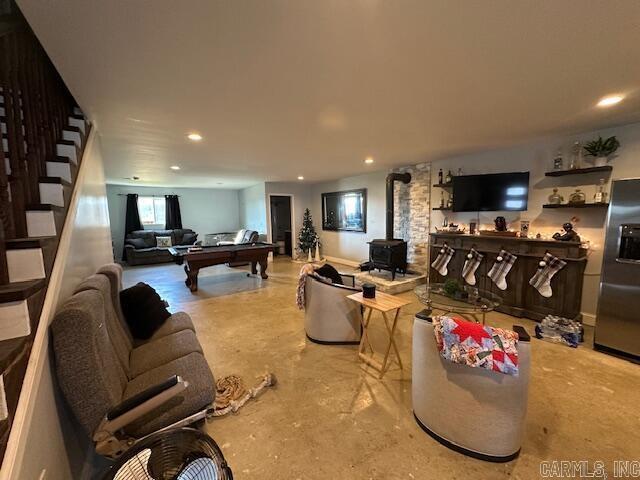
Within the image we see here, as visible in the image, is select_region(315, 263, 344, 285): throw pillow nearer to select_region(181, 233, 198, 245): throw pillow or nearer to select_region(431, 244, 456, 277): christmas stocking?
select_region(431, 244, 456, 277): christmas stocking

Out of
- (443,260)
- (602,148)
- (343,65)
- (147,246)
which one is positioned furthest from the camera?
(147,246)

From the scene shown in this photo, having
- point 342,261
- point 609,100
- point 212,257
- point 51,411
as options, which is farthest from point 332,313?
point 342,261

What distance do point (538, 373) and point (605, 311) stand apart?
1057mm

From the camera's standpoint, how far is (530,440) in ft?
5.69

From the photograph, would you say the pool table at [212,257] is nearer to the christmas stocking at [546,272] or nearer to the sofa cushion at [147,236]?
the sofa cushion at [147,236]

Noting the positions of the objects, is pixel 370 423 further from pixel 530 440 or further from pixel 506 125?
pixel 506 125

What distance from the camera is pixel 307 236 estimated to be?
7.72 metres

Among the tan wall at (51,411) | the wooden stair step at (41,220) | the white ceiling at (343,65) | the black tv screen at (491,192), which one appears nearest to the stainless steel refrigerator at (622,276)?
the white ceiling at (343,65)

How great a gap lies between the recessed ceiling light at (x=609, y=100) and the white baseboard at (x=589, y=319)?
2.44m

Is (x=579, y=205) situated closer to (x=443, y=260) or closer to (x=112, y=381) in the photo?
(x=443, y=260)

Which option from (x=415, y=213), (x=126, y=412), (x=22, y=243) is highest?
(x=415, y=213)

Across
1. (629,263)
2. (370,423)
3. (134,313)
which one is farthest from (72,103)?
(629,263)

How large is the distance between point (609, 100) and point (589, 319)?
255 centimetres

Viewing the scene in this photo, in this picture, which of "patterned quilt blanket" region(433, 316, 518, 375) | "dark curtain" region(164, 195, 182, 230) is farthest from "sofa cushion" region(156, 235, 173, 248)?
"patterned quilt blanket" region(433, 316, 518, 375)
